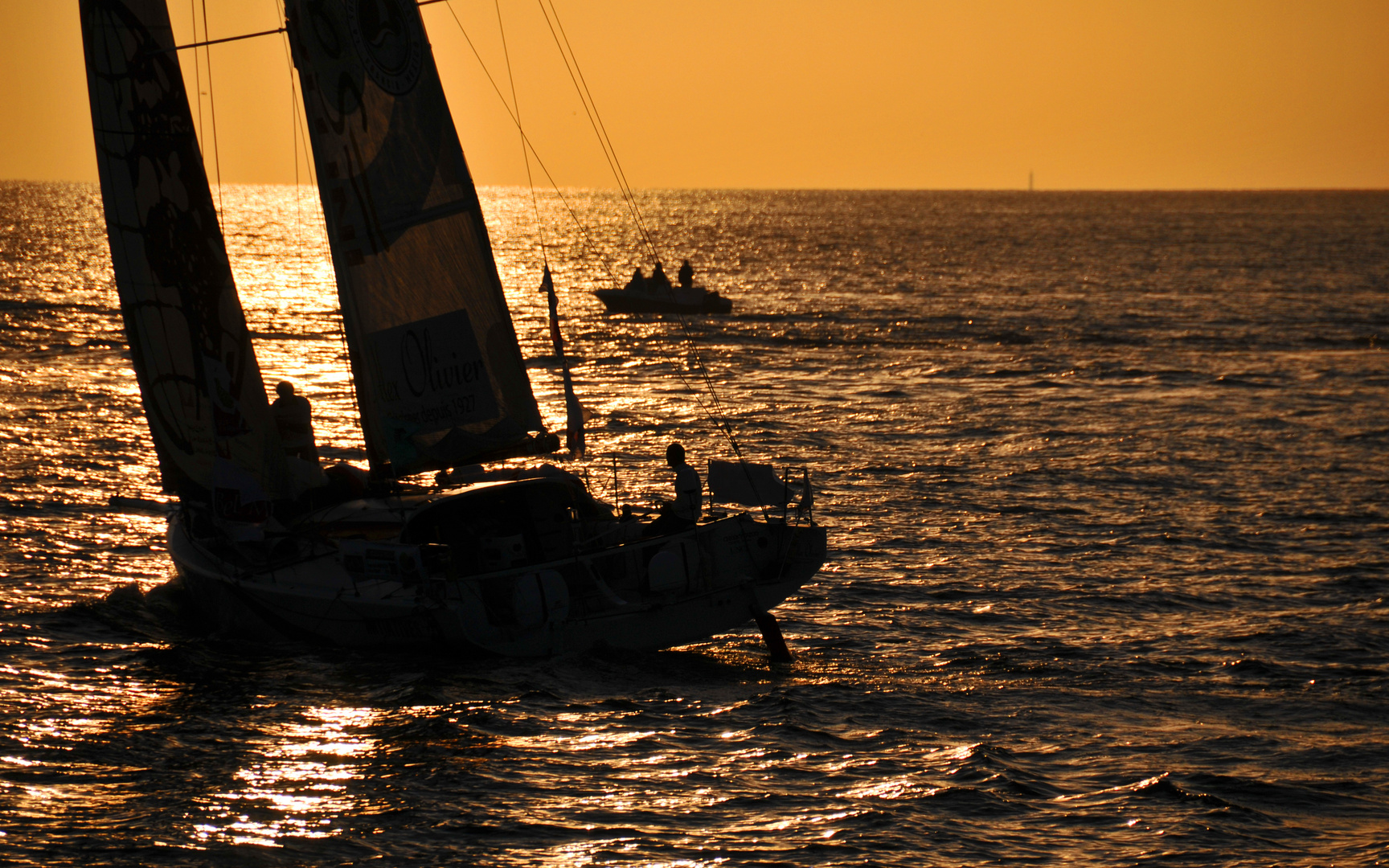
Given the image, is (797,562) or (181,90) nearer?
(797,562)

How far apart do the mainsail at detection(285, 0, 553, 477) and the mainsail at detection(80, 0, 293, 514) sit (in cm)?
206

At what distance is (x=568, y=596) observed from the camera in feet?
50.8

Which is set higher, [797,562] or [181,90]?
[181,90]

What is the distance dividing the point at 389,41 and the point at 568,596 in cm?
673

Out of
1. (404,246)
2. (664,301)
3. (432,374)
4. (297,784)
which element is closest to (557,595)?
(432,374)

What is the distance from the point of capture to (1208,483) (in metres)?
29.4

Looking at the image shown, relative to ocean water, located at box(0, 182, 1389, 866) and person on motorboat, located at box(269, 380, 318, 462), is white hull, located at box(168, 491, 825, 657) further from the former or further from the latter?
person on motorboat, located at box(269, 380, 318, 462)

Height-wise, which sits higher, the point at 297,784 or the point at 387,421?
the point at 387,421

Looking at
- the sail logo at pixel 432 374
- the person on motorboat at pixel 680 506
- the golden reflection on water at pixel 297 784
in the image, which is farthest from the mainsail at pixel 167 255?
the person on motorboat at pixel 680 506

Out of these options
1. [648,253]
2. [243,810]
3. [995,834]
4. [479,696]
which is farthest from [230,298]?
[648,253]

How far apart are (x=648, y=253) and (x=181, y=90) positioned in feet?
403

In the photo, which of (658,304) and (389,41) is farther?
(658,304)

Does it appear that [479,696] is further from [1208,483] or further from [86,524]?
[1208,483]

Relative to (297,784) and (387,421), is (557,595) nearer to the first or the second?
(387,421)
